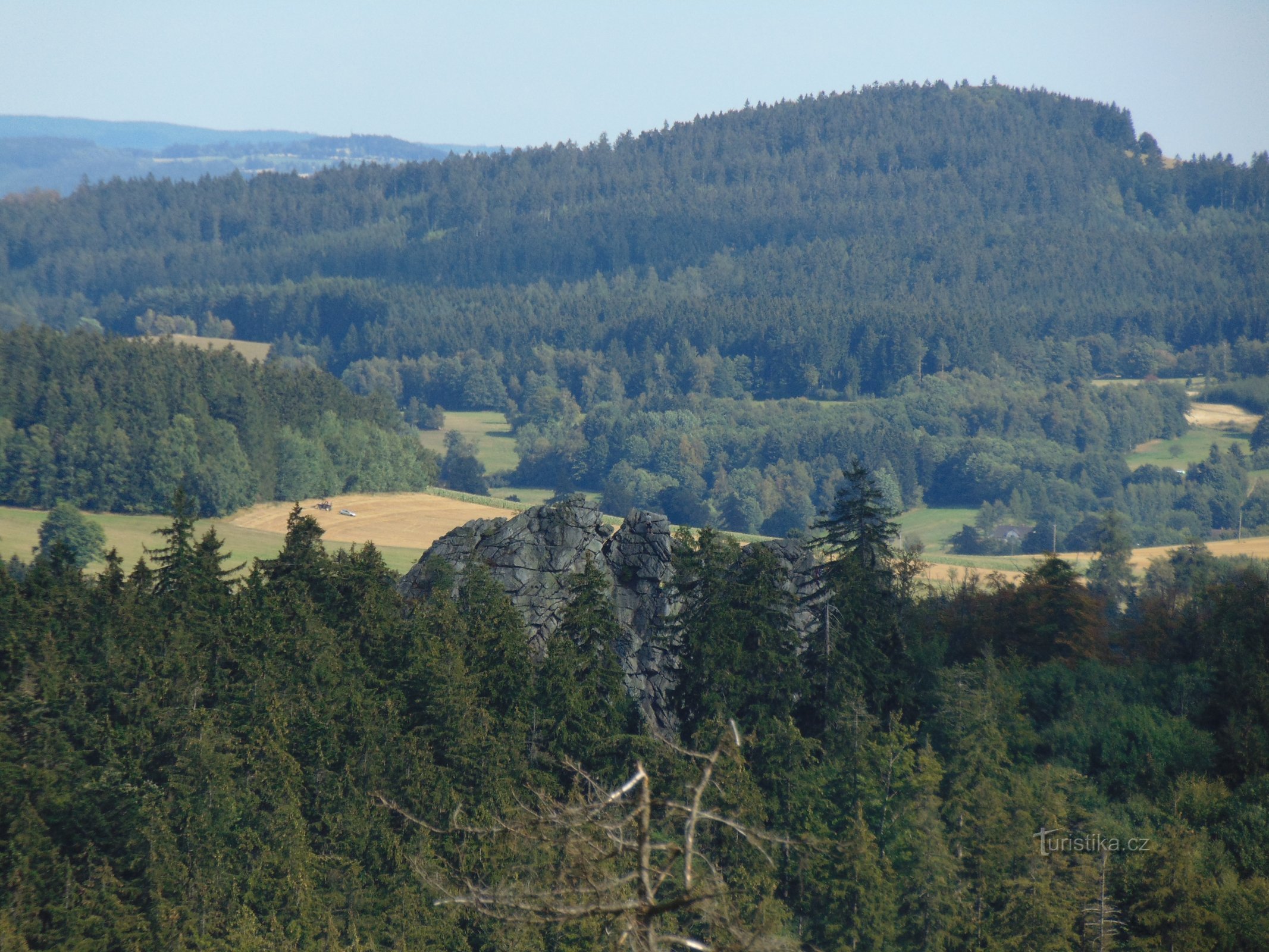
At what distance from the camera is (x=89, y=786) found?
115ft

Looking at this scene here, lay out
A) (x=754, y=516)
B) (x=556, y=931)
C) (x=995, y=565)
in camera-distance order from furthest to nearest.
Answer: (x=754, y=516)
(x=995, y=565)
(x=556, y=931)

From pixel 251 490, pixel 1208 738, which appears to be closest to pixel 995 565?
pixel 251 490

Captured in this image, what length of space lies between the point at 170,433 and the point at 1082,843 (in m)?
111

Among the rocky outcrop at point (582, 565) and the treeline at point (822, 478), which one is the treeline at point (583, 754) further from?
the treeline at point (822, 478)

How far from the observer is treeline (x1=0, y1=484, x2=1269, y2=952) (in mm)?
33625

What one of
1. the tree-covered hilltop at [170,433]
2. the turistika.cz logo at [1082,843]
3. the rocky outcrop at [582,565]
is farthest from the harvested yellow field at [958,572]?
the turistika.cz logo at [1082,843]

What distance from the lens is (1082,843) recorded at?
1435 inches

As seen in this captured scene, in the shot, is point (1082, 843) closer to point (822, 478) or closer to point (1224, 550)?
point (1224, 550)

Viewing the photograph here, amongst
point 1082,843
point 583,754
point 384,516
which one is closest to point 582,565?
point 583,754

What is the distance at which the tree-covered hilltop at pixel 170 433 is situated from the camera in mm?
119750

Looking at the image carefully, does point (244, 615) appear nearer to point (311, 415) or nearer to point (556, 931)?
point (556, 931)

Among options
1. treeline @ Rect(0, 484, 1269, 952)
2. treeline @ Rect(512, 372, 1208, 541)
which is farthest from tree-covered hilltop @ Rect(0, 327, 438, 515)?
treeline @ Rect(0, 484, 1269, 952)

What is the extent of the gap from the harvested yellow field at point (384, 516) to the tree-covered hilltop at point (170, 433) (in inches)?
139

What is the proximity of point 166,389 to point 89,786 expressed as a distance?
114104 mm
